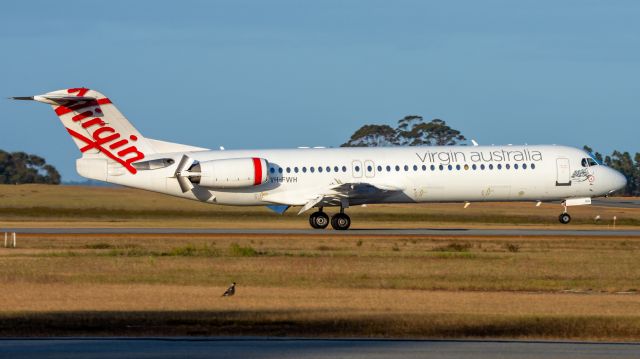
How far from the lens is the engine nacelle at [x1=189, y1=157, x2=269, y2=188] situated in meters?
44.8

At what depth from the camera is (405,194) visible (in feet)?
152

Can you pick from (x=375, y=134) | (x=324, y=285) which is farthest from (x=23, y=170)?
(x=324, y=285)

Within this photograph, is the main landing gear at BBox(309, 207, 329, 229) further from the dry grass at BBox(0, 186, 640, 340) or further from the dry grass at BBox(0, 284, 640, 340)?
the dry grass at BBox(0, 284, 640, 340)

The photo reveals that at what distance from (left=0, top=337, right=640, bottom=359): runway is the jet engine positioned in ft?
92.0

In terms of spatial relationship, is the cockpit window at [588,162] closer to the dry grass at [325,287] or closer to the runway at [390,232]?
the runway at [390,232]

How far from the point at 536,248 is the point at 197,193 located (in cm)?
1532

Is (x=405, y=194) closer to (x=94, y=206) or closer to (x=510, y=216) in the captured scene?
(x=510, y=216)

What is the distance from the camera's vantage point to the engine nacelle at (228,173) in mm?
44781

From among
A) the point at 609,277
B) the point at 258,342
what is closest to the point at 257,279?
the point at 609,277

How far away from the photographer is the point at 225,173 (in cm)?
4475

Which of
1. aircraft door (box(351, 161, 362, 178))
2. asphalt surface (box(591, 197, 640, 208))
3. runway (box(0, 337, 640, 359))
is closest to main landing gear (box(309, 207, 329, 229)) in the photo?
aircraft door (box(351, 161, 362, 178))

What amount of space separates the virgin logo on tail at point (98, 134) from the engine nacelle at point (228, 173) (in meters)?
2.63

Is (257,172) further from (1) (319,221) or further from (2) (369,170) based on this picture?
(2) (369,170)

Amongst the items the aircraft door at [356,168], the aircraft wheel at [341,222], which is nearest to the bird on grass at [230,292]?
the aircraft wheel at [341,222]
